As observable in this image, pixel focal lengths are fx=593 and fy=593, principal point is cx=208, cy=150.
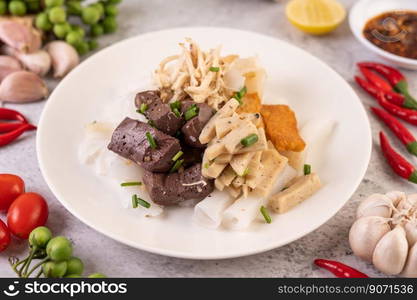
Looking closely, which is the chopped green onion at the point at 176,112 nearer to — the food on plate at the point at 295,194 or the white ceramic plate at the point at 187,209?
the white ceramic plate at the point at 187,209

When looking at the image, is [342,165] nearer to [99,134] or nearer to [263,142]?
[263,142]

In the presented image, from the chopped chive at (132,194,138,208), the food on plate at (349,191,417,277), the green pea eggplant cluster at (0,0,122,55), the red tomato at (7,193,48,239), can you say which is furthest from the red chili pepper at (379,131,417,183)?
the green pea eggplant cluster at (0,0,122,55)

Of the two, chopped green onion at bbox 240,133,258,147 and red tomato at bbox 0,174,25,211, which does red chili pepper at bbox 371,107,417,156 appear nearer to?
chopped green onion at bbox 240,133,258,147

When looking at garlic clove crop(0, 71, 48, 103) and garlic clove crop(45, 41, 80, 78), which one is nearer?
garlic clove crop(0, 71, 48, 103)

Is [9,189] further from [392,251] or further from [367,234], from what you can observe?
[392,251]

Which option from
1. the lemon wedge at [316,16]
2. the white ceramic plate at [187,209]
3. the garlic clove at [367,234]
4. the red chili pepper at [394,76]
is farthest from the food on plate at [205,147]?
the lemon wedge at [316,16]

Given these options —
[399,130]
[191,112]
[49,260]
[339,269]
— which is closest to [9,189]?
[49,260]
